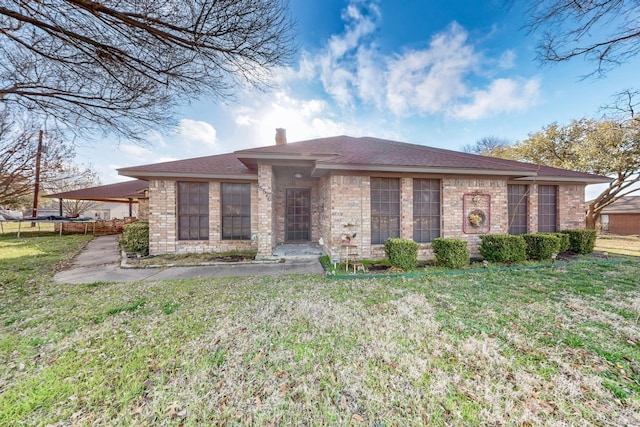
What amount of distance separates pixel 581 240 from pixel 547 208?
4.74 ft

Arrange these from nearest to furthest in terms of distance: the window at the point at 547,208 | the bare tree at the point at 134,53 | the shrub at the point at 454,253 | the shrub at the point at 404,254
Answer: the bare tree at the point at 134,53
the shrub at the point at 404,254
the shrub at the point at 454,253
the window at the point at 547,208

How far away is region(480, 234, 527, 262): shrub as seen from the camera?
19.6 ft

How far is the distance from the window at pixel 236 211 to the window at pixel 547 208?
437 inches

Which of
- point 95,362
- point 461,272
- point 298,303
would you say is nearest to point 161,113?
point 95,362

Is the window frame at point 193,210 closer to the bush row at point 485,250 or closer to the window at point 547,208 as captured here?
the bush row at point 485,250

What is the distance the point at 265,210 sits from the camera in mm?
6582

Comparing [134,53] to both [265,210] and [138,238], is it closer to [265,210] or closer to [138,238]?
[265,210]

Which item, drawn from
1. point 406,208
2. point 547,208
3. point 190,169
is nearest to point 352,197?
point 406,208

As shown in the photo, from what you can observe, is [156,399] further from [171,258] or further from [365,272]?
[171,258]

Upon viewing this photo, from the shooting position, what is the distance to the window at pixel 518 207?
7.82 metres

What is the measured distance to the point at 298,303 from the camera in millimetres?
3695

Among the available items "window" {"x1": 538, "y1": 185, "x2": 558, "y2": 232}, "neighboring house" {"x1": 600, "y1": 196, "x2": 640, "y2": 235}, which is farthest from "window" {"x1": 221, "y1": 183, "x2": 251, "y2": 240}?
"neighboring house" {"x1": 600, "y1": 196, "x2": 640, "y2": 235}

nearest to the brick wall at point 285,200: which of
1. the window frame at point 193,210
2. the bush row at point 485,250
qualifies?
the window frame at point 193,210

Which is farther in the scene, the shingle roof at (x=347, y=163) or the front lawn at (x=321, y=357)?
the shingle roof at (x=347, y=163)
